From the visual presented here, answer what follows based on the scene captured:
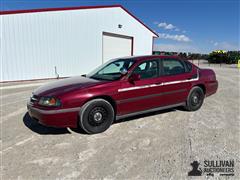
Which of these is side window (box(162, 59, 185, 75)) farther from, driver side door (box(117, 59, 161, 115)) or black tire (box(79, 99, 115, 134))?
black tire (box(79, 99, 115, 134))

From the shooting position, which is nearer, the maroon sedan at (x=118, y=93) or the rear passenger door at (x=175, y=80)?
the maroon sedan at (x=118, y=93)

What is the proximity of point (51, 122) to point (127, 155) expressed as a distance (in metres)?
1.47

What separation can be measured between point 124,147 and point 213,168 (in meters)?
1.35

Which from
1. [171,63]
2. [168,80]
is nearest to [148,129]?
[168,80]

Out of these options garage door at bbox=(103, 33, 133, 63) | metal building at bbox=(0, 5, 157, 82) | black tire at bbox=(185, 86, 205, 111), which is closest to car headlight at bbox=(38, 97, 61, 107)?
black tire at bbox=(185, 86, 205, 111)

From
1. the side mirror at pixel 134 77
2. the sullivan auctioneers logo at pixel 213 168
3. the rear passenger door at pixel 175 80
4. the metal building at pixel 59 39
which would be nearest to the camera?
the sullivan auctioneers logo at pixel 213 168

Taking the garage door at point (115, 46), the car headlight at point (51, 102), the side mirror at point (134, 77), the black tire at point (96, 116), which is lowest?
the black tire at point (96, 116)

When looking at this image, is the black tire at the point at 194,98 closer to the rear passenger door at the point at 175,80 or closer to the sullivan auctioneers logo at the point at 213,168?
the rear passenger door at the point at 175,80

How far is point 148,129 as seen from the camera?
3.91 metres

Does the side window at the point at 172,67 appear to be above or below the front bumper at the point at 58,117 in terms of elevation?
above

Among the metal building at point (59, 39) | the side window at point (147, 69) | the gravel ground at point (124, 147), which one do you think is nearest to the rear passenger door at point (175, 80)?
the side window at point (147, 69)

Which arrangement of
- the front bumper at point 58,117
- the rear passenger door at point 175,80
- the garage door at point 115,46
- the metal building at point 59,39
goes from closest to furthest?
the front bumper at point 58,117 < the rear passenger door at point 175,80 < the metal building at point 59,39 < the garage door at point 115,46

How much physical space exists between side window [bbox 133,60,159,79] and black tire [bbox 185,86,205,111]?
1.29 meters

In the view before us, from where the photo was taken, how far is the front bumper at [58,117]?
3.34 metres
